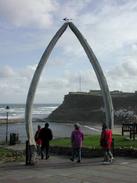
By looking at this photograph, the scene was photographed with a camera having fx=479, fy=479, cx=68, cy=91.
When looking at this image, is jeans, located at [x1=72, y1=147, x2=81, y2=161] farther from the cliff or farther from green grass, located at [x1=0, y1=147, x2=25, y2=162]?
the cliff

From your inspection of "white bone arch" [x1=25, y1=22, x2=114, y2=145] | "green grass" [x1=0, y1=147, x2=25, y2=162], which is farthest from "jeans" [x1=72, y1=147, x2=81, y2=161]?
"green grass" [x1=0, y1=147, x2=25, y2=162]

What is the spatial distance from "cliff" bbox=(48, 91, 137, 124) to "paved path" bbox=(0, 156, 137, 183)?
92.3 meters

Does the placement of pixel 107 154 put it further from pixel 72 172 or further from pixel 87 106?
pixel 87 106

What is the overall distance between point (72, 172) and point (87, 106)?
119383 millimetres

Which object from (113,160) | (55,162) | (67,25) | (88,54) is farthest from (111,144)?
A: (67,25)

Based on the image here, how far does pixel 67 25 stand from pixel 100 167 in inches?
231

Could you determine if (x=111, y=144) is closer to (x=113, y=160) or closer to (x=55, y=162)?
(x=113, y=160)

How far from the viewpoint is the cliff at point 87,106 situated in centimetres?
11599

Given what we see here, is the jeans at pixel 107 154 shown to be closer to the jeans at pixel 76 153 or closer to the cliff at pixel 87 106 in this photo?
the jeans at pixel 76 153

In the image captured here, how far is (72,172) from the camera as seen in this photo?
14.1m

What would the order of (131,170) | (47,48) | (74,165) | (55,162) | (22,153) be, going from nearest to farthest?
(131,170), (74,165), (55,162), (47,48), (22,153)

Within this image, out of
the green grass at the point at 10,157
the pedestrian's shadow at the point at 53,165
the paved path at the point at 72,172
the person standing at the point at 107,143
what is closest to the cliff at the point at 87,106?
the green grass at the point at 10,157

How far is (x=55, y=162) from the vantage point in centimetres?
1688

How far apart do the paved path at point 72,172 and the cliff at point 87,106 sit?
303 ft
